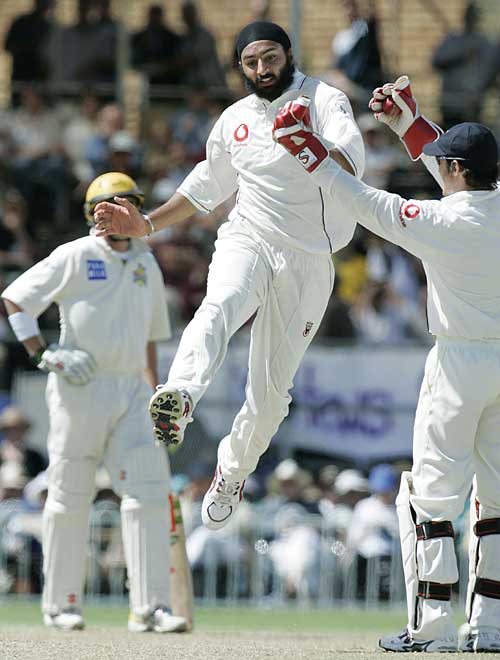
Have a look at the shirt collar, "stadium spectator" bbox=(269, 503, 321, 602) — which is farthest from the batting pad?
"stadium spectator" bbox=(269, 503, 321, 602)

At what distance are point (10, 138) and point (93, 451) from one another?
8.60 meters

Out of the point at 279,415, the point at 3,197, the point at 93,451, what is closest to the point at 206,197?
the point at 279,415

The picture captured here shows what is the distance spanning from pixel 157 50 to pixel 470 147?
12.0m

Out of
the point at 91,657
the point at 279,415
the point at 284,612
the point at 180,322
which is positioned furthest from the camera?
the point at 180,322

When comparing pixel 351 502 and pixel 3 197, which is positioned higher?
pixel 3 197

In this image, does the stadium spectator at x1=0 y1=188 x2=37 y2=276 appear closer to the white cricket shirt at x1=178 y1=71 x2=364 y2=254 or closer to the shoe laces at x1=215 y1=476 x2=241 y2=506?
the shoe laces at x1=215 y1=476 x2=241 y2=506

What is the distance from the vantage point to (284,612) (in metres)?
14.8

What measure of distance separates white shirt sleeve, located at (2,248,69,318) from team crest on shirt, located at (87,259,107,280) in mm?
146

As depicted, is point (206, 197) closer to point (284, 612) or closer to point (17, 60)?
point (284, 612)

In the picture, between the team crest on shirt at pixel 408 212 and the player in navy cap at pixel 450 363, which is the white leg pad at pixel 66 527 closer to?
the player in navy cap at pixel 450 363

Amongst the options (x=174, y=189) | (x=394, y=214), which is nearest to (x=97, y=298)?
(x=394, y=214)

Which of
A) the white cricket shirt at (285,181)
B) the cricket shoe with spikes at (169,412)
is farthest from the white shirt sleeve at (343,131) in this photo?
the cricket shoe with spikes at (169,412)

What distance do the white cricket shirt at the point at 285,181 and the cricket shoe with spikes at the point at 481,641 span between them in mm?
2258

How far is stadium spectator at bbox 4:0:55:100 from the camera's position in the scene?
19.4 m
